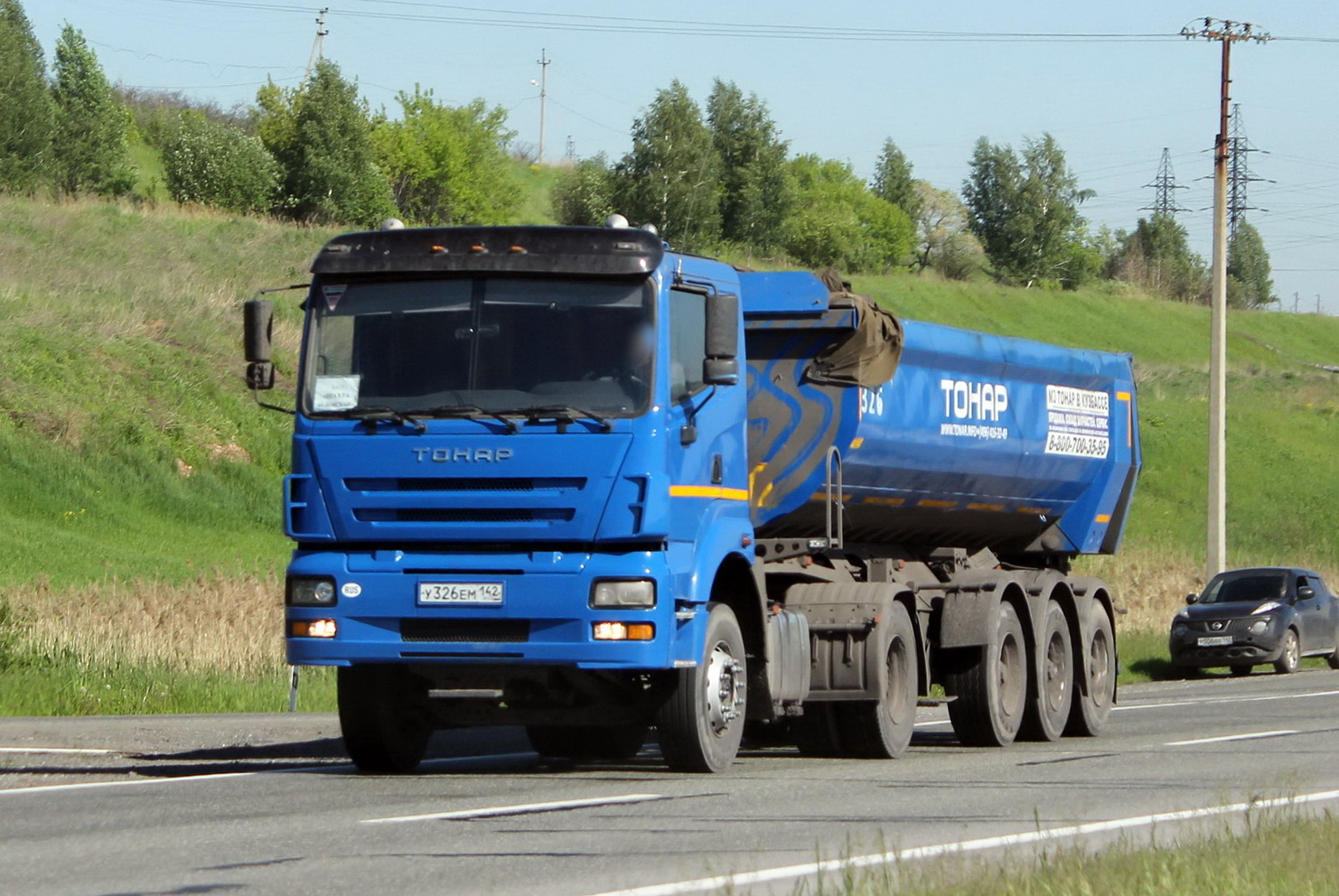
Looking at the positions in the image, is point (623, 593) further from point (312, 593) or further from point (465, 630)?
point (312, 593)

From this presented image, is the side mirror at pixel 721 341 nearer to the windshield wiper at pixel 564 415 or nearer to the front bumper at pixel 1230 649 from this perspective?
the windshield wiper at pixel 564 415

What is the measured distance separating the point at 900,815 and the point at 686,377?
3.16 meters

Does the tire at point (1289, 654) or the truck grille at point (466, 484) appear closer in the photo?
the truck grille at point (466, 484)

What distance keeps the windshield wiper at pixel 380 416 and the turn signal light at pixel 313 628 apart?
47.1 inches

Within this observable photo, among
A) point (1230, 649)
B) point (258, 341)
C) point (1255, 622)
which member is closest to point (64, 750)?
point (258, 341)

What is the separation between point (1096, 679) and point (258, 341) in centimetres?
957

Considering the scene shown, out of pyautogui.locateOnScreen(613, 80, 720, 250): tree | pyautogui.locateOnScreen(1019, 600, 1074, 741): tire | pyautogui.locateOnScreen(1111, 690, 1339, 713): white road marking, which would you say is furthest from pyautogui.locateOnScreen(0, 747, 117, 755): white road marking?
pyautogui.locateOnScreen(613, 80, 720, 250): tree

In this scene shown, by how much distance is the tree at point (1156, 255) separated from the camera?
6196 inches

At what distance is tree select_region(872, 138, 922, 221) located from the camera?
152 meters

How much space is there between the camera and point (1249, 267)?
19438 centimetres

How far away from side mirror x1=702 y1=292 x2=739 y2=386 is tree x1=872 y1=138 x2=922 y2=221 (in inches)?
5493

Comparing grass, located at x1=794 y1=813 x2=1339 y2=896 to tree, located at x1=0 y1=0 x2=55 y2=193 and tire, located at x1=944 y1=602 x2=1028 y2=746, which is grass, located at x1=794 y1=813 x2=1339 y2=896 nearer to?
tire, located at x1=944 y1=602 x2=1028 y2=746

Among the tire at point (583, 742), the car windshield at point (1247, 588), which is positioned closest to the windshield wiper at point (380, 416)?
the tire at point (583, 742)

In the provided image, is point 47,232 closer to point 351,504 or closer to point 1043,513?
point 1043,513
